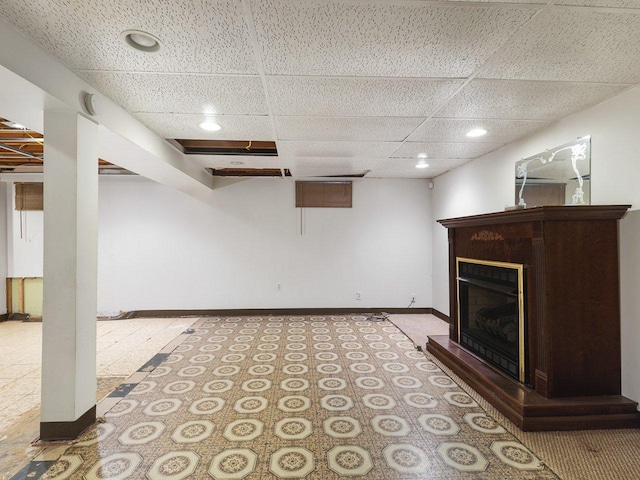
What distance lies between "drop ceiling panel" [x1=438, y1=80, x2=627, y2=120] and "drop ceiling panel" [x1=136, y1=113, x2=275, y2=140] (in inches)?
63.8

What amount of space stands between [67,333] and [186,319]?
3.23 metres

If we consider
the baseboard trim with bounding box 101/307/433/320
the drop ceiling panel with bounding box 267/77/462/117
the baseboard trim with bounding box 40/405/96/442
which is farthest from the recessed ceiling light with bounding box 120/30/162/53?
the baseboard trim with bounding box 101/307/433/320

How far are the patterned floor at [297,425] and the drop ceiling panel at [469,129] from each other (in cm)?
236

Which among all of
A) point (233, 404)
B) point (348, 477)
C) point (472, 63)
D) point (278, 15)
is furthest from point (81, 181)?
point (472, 63)

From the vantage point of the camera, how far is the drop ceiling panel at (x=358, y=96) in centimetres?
210

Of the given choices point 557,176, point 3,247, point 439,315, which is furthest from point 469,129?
point 3,247

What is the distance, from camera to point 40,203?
17.3ft

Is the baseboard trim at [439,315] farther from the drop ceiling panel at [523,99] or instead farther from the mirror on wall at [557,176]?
the drop ceiling panel at [523,99]

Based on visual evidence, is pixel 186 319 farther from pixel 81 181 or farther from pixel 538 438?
pixel 538 438

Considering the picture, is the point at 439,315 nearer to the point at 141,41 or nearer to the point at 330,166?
the point at 330,166

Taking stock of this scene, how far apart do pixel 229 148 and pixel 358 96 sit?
2223 millimetres

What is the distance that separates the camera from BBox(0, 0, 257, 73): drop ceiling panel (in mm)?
1419

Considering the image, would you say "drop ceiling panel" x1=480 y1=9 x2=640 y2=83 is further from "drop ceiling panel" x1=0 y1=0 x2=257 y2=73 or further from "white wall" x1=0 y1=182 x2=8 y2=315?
"white wall" x1=0 y1=182 x2=8 y2=315

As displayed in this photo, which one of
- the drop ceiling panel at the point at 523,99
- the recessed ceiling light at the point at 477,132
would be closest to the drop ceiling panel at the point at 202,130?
the drop ceiling panel at the point at 523,99
